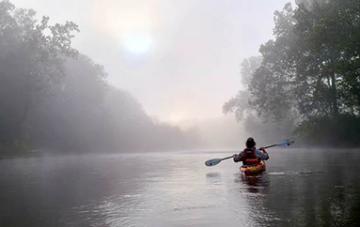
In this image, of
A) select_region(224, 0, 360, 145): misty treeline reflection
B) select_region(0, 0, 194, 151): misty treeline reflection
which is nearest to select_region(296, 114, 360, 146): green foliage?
select_region(224, 0, 360, 145): misty treeline reflection

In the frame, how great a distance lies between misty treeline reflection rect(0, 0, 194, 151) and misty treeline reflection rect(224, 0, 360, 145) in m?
26.0

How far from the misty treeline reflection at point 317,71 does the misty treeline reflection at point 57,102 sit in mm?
25997

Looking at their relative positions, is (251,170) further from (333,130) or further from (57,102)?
(57,102)

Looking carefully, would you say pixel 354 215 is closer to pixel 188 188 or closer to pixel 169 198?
pixel 169 198

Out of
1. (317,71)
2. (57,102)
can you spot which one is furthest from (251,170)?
(57,102)

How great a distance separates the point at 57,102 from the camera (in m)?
66.8

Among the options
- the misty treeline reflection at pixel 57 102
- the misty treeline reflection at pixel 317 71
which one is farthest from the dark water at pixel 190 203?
the misty treeline reflection at pixel 57 102

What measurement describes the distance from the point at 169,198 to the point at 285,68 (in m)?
47.9

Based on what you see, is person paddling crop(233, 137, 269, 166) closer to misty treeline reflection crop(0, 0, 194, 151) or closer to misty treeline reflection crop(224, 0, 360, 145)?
misty treeline reflection crop(224, 0, 360, 145)

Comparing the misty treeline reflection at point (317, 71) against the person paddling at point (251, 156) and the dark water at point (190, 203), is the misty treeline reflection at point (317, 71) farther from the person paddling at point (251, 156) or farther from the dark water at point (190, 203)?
the dark water at point (190, 203)

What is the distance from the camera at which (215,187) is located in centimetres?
1583

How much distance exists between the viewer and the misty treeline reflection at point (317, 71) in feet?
140

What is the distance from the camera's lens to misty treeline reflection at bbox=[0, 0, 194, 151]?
52500 millimetres

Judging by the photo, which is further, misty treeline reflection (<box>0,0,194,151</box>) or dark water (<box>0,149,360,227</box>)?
misty treeline reflection (<box>0,0,194,151</box>)
